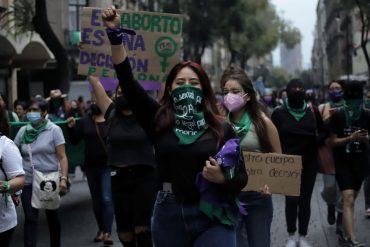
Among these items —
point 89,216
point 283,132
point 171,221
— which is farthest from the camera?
point 89,216

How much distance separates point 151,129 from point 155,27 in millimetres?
2691

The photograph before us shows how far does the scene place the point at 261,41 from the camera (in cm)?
5728

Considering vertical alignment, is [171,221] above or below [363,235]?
above

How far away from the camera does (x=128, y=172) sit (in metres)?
6.11

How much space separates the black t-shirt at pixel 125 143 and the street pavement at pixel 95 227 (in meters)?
2.07

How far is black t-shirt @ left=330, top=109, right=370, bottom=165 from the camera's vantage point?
7.40m

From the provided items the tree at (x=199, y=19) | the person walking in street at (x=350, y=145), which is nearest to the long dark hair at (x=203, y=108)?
the person walking in street at (x=350, y=145)

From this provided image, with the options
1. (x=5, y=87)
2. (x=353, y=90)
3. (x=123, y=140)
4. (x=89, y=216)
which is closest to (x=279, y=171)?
(x=123, y=140)

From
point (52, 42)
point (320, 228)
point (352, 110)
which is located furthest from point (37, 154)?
point (52, 42)

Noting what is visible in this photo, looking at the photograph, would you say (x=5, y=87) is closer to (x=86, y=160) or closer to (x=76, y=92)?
(x=76, y=92)

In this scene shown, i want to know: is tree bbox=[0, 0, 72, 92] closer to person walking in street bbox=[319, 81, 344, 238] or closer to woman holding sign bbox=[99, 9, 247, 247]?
person walking in street bbox=[319, 81, 344, 238]

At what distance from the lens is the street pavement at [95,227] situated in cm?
794

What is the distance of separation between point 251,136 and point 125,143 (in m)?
1.36

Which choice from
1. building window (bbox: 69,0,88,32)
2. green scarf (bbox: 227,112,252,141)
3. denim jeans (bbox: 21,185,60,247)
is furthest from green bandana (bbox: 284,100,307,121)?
building window (bbox: 69,0,88,32)
